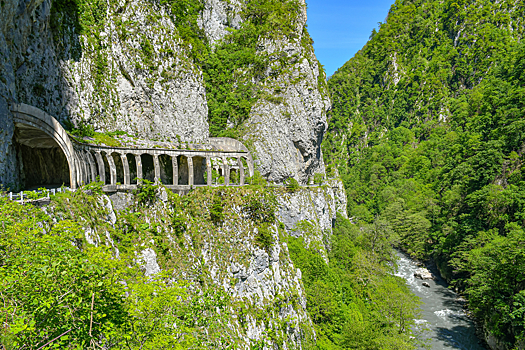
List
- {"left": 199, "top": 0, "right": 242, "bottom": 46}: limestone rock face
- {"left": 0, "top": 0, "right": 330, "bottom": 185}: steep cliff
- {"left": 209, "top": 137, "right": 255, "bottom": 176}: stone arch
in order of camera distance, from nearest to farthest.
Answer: {"left": 0, "top": 0, "right": 330, "bottom": 185}: steep cliff → {"left": 209, "top": 137, "right": 255, "bottom": 176}: stone arch → {"left": 199, "top": 0, "right": 242, "bottom": 46}: limestone rock face

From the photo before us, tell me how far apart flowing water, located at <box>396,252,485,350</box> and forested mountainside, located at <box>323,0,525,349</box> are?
6.79 ft

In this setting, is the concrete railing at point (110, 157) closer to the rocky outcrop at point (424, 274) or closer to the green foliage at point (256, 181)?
the green foliage at point (256, 181)

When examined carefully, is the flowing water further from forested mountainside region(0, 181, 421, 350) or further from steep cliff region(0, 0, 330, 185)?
steep cliff region(0, 0, 330, 185)

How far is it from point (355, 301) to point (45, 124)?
138ft

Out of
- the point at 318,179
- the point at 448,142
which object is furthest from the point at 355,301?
the point at 448,142

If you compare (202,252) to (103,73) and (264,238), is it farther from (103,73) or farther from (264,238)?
(103,73)

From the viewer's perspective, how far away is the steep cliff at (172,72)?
20.6m

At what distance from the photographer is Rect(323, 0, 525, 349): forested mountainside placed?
132 feet

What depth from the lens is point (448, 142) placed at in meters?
99.1

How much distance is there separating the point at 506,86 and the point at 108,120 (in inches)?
3299

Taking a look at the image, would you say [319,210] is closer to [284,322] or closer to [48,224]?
[284,322]

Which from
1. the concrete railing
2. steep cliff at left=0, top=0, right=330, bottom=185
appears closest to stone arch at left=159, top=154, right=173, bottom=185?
the concrete railing

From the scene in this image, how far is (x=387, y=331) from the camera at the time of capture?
34812mm

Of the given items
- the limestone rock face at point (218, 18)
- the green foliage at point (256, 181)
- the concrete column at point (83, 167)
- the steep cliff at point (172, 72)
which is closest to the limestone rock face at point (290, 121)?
the steep cliff at point (172, 72)
